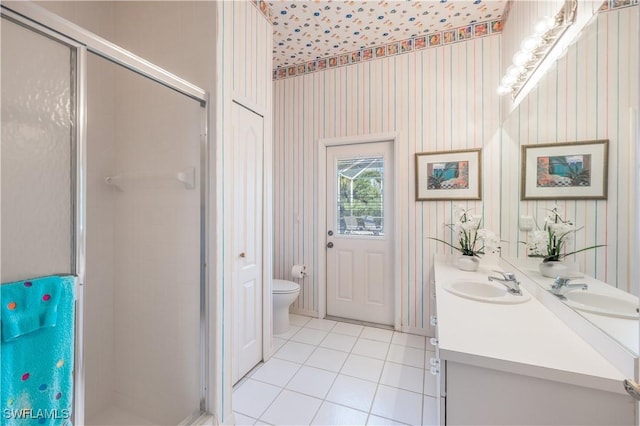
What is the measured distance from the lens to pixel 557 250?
1.19m

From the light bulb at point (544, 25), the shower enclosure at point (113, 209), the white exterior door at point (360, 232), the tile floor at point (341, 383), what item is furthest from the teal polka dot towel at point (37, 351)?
the light bulb at point (544, 25)

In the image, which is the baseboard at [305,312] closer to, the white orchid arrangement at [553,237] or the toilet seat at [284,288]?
the toilet seat at [284,288]

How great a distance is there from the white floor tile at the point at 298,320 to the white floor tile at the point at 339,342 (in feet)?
1.21

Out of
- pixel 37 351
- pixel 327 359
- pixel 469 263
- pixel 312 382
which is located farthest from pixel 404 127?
pixel 37 351

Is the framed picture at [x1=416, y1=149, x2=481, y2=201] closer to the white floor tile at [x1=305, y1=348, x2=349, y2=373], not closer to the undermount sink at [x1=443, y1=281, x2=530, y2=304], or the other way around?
the undermount sink at [x1=443, y1=281, x2=530, y2=304]

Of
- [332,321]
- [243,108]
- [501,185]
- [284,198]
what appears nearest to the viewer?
[243,108]

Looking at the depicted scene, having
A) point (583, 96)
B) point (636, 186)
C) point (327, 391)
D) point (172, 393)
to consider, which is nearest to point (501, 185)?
point (583, 96)

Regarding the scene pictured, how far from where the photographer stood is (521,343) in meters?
0.91

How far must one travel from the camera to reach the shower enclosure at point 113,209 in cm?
96

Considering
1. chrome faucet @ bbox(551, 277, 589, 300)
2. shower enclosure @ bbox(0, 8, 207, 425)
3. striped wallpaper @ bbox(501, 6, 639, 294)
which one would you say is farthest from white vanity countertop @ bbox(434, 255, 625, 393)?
shower enclosure @ bbox(0, 8, 207, 425)

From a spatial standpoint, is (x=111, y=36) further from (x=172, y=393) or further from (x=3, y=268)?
(x=172, y=393)

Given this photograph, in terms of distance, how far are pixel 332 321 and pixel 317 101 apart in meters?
2.39

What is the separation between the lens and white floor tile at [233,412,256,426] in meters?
1.47

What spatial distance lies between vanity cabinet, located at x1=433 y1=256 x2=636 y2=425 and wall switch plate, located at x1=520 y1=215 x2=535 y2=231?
621 millimetres
